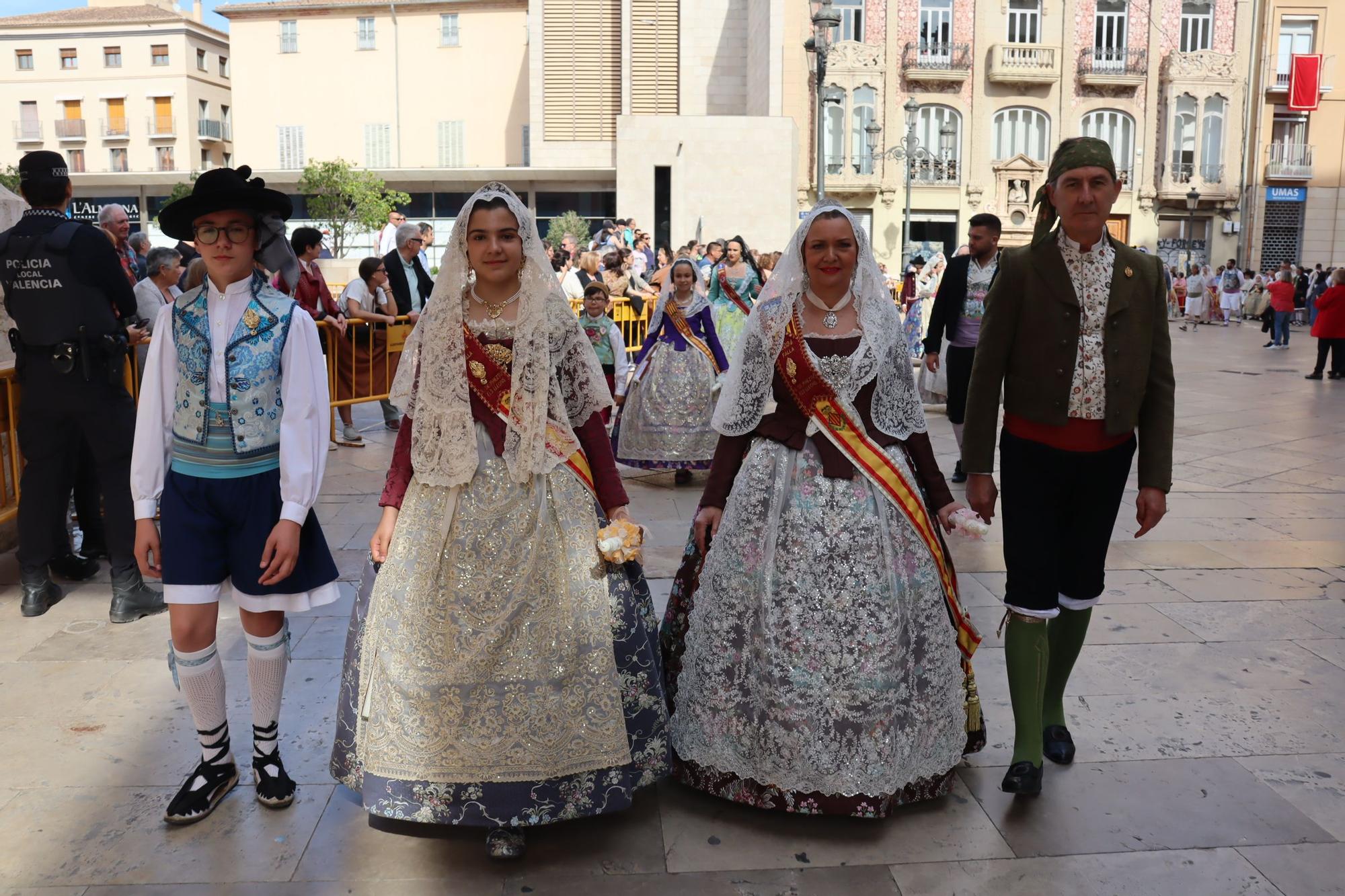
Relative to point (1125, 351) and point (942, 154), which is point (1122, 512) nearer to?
point (1125, 351)

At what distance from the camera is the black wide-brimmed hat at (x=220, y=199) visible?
300 centimetres

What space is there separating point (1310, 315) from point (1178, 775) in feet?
102

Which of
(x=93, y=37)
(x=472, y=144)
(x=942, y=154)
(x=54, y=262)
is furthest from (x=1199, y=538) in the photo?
(x=93, y=37)

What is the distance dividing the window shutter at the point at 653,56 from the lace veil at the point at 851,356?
31.6 meters

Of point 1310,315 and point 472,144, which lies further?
point 472,144

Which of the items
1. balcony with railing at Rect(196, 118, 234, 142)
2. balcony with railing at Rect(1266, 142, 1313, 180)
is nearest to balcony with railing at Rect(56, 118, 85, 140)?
balcony with railing at Rect(196, 118, 234, 142)

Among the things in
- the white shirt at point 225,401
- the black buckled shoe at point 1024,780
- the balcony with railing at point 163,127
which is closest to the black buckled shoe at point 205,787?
the white shirt at point 225,401

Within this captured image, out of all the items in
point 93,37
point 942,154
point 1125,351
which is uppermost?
point 93,37

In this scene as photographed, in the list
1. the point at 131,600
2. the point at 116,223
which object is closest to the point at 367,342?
the point at 116,223

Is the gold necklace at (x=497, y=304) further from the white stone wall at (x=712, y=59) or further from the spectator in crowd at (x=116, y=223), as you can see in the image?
the white stone wall at (x=712, y=59)

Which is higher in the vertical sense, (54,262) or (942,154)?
(942,154)

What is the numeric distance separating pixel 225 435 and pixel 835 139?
34583mm

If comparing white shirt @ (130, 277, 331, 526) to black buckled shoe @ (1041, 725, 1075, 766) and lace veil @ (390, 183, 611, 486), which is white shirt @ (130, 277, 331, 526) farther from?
black buckled shoe @ (1041, 725, 1075, 766)

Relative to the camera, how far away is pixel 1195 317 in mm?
30156
